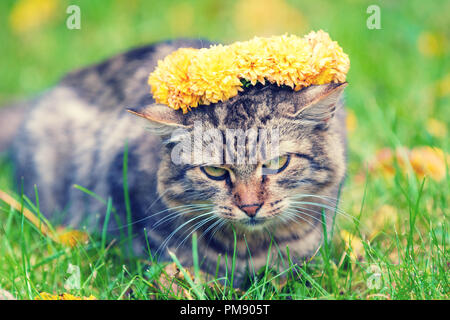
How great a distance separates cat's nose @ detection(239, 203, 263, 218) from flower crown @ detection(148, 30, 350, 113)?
35 cm

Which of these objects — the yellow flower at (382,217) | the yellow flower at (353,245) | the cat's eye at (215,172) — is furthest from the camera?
the yellow flower at (382,217)

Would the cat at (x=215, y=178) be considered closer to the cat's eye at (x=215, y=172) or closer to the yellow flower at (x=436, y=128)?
the cat's eye at (x=215, y=172)

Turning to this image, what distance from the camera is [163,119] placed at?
1771mm

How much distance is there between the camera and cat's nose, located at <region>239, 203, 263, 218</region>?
1.73 m

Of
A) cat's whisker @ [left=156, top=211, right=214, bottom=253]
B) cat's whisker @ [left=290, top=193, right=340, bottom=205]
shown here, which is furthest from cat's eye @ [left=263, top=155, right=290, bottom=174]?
cat's whisker @ [left=156, top=211, right=214, bottom=253]

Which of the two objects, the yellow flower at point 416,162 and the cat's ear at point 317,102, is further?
the yellow flower at point 416,162

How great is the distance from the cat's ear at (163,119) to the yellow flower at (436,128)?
1.61m

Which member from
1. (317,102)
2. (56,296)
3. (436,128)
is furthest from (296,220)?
(436,128)

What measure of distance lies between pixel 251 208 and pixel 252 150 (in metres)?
0.19

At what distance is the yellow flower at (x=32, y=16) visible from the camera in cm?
436

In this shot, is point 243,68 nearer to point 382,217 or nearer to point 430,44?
point 382,217

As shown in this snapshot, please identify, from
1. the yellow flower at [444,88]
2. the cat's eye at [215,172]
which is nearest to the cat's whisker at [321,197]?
the cat's eye at [215,172]

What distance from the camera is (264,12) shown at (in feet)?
13.6
